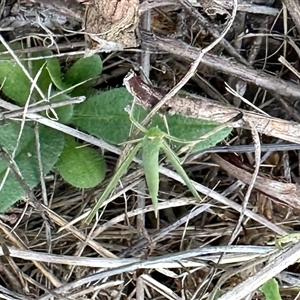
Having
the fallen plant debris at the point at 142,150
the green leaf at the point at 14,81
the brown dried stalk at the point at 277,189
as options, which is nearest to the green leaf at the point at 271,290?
the fallen plant debris at the point at 142,150

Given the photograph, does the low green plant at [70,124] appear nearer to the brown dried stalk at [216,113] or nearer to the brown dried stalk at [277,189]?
the brown dried stalk at [216,113]

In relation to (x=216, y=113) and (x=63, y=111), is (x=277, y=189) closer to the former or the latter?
(x=216, y=113)

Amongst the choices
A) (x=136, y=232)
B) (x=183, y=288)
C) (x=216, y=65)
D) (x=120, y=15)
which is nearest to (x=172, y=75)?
(x=216, y=65)

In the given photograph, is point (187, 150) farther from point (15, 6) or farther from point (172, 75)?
point (15, 6)

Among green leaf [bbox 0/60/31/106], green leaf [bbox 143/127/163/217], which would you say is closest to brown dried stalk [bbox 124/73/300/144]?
green leaf [bbox 143/127/163/217]

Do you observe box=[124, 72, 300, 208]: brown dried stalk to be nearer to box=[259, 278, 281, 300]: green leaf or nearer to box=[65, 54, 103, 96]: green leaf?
box=[65, 54, 103, 96]: green leaf

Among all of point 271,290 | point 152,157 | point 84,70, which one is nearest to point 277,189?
point 271,290
